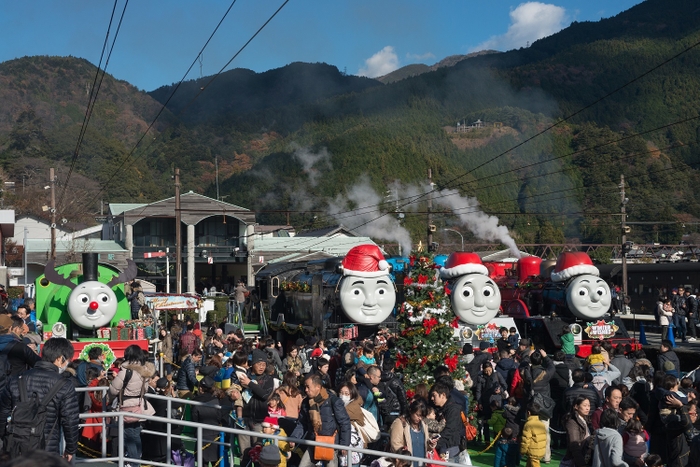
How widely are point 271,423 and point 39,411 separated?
2.20 meters

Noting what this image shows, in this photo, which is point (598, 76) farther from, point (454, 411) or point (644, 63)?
point (454, 411)

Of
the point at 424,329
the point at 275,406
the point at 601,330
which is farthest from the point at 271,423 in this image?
the point at 601,330

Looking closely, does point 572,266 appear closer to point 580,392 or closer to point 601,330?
point 601,330

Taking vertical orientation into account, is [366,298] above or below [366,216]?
below

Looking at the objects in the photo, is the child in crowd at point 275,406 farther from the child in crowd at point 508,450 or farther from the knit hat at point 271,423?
the child in crowd at point 508,450

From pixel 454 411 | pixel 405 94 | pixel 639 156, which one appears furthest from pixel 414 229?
pixel 405 94

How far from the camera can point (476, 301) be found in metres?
21.3

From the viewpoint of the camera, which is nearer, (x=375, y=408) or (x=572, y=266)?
(x=375, y=408)

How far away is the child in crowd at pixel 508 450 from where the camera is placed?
9984mm

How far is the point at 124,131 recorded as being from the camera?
5886 inches

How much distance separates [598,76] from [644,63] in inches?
303

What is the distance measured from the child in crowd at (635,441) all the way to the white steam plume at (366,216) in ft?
132

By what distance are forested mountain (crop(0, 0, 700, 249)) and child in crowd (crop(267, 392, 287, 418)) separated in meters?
38.9

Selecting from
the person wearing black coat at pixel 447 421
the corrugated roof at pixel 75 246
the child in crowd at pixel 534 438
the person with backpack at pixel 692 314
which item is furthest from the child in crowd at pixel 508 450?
the corrugated roof at pixel 75 246
